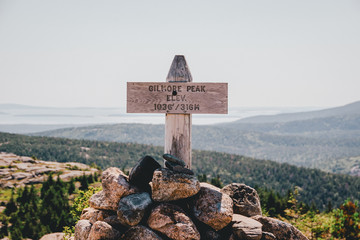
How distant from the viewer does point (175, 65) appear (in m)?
9.12

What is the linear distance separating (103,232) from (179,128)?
3.38m

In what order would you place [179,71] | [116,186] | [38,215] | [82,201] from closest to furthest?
[116,186]
[179,71]
[82,201]
[38,215]

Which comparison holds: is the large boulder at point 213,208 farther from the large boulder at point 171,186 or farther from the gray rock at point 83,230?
the gray rock at point 83,230

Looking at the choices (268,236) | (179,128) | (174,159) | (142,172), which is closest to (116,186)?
(142,172)

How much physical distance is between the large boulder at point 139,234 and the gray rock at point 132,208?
0.49ft

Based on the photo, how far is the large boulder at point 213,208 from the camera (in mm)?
7741

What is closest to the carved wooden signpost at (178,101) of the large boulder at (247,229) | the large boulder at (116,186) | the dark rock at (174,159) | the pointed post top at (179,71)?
the pointed post top at (179,71)

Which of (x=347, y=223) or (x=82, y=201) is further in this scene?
(x=347, y=223)

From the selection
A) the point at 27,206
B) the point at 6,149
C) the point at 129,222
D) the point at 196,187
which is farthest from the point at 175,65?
the point at 6,149

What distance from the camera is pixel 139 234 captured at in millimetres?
7406

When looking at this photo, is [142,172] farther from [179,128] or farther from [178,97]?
[178,97]

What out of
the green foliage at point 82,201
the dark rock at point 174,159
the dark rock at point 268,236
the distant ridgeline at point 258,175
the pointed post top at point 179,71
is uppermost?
the pointed post top at point 179,71

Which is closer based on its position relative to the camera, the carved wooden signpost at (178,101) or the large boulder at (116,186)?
the large boulder at (116,186)

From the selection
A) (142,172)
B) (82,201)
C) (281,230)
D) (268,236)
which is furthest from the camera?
(82,201)
